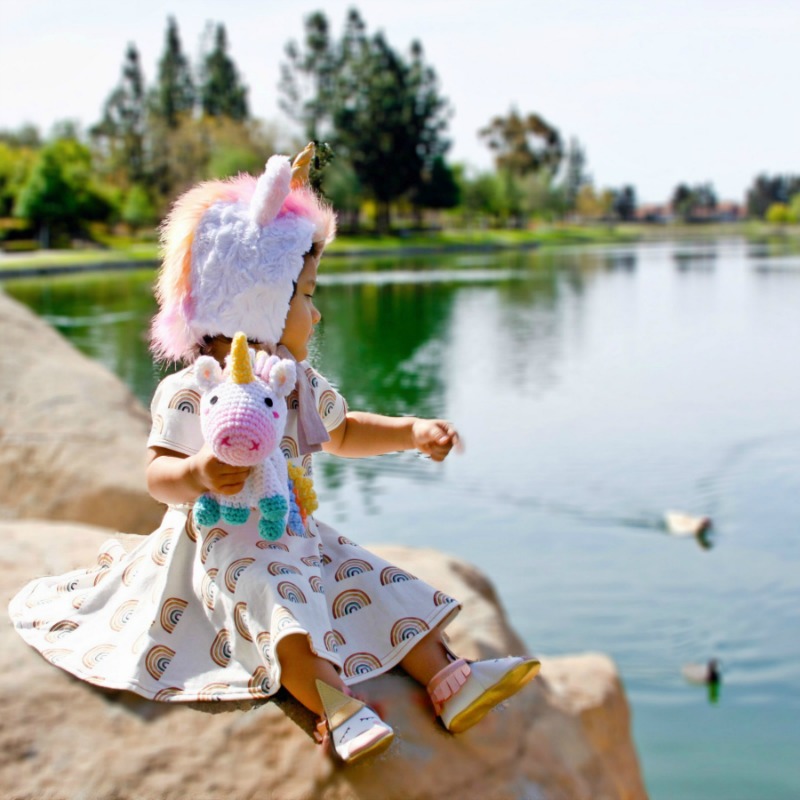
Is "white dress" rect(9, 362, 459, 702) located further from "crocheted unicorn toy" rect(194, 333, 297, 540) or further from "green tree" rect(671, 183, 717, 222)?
"green tree" rect(671, 183, 717, 222)

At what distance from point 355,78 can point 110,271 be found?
2506cm

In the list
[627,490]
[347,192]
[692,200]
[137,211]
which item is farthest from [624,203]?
[627,490]

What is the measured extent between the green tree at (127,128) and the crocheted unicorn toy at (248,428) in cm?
5291

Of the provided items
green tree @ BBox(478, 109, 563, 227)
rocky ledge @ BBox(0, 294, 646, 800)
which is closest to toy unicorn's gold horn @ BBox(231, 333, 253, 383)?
rocky ledge @ BBox(0, 294, 646, 800)

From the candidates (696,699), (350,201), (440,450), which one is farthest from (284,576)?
(350,201)

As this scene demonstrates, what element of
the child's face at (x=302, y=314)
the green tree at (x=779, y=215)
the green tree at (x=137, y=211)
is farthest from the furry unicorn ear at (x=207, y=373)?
the green tree at (x=779, y=215)

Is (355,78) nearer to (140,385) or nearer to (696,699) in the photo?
(140,385)

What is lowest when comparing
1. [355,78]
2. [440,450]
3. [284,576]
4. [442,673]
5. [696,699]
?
[696,699]

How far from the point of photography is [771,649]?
5852 mm

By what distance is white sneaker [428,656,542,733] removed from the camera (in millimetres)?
2150

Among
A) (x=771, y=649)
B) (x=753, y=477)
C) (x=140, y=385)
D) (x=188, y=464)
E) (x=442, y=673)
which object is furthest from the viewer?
(x=140, y=385)

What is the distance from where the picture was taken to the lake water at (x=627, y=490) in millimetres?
5391

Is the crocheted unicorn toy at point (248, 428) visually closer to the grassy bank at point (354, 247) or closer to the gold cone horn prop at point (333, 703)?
the gold cone horn prop at point (333, 703)

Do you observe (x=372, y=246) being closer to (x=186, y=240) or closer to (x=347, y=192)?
(x=347, y=192)
